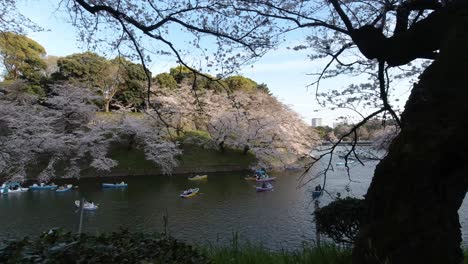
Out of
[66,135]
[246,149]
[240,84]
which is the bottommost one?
[246,149]

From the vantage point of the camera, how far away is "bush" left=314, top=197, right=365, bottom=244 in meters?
4.25

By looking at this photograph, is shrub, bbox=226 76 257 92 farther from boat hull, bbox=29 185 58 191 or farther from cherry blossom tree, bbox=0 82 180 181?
boat hull, bbox=29 185 58 191

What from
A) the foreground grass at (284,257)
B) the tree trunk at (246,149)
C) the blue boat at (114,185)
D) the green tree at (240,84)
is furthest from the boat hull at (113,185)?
the foreground grass at (284,257)

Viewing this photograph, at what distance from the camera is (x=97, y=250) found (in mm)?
1781

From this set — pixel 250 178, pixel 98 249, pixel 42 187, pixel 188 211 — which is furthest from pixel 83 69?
pixel 98 249

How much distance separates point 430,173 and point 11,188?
2089 cm

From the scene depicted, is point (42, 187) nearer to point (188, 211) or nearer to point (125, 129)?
point (125, 129)

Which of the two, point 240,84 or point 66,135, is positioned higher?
point 240,84

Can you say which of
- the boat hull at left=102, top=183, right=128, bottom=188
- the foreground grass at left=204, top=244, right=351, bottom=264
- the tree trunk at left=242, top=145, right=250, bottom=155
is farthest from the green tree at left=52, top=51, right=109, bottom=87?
the foreground grass at left=204, top=244, right=351, bottom=264

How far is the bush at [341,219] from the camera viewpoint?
4250mm

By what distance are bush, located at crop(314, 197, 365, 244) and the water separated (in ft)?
17.1

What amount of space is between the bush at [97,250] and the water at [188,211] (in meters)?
7.33

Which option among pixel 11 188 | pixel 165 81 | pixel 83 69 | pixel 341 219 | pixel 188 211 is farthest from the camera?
pixel 165 81

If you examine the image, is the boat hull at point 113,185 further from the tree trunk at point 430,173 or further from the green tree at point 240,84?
the tree trunk at point 430,173
